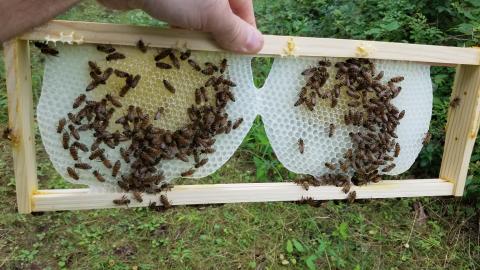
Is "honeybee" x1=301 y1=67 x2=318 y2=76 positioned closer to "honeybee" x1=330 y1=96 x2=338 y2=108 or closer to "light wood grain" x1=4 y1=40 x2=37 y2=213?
"honeybee" x1=330 y1=96 x2=338 y2=108

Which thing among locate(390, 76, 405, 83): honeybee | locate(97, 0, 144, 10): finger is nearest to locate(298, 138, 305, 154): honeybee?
locate(390, 76, 405, 83): honeybee

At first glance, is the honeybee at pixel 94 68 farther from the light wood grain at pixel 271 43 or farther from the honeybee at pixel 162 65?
the honeybee at pixel 162 65

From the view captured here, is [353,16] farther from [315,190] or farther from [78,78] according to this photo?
[78,78]

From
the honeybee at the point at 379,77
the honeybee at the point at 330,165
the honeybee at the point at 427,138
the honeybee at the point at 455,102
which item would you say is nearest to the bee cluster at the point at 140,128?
the honeybee at the point at 330,165

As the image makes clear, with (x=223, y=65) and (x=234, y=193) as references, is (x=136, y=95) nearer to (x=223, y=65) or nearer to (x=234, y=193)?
(x=223, y=65)

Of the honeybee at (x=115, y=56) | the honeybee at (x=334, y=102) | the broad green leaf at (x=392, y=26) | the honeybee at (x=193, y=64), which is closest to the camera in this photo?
the honeybee at (x=115, y=56)

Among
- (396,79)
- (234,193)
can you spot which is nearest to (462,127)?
(396,79)
